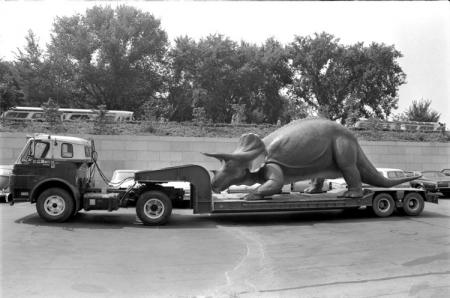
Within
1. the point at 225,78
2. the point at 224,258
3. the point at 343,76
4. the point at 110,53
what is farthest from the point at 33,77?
the point at 224,258

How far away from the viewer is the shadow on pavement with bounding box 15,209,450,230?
11.4m

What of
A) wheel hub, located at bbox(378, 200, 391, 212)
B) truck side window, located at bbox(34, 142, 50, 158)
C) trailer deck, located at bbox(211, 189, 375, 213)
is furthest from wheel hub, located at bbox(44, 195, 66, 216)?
wheel hub, located at bbox(378, 200, 391, 212)

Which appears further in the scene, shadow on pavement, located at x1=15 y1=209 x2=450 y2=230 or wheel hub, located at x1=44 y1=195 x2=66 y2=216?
shadow on pavement, located at x1=15 y1=209 x2=450 y2=230

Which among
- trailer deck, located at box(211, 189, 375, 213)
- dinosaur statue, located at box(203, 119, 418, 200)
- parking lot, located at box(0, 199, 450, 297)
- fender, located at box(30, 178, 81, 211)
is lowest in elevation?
parking lot, located at box(0, 199, 450, 297)

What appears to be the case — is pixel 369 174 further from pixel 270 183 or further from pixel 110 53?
pixel 110 53

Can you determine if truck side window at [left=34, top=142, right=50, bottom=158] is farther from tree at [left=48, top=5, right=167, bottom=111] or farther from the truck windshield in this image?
tree at [left=48, top=5, right=167, bottom=111]

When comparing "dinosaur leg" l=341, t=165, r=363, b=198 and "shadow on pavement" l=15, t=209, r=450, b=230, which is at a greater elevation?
"dinosaur leg" l=341, t=165, r=363, b=198

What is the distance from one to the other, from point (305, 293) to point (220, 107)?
39.9 meters

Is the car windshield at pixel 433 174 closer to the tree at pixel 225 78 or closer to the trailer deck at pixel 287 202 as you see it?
the trailer deck at pixel 287 202

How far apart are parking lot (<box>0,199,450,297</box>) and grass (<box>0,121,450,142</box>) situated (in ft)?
41.9

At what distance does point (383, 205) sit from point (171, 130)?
51.6 ft

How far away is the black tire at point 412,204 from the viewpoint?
13617 millimetres

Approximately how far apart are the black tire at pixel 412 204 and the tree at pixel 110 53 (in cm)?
3372

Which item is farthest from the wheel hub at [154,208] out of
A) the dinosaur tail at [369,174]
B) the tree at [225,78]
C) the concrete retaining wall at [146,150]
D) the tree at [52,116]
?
the tree at [225,78]
